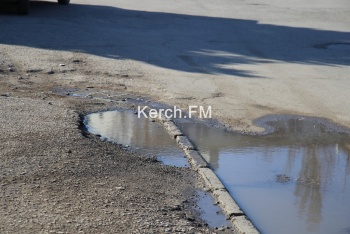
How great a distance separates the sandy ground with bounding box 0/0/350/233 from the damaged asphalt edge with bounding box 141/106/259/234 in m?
0.26

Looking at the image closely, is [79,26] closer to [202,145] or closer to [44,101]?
[44,101]

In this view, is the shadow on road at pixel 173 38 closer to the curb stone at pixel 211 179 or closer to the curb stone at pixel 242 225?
the curb stone at pixel 211 179

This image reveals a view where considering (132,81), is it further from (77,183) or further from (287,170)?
(77,183)

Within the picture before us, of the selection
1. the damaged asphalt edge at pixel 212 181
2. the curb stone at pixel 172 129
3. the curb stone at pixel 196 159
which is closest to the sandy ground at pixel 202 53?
the curb stone at pixel 172 129

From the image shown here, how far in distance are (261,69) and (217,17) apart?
317 inches

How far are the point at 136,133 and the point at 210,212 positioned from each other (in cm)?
285

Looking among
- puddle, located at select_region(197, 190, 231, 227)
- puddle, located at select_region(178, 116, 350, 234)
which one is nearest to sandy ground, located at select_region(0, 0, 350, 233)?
puddle, located at select_region(197, 190, 231, 227)

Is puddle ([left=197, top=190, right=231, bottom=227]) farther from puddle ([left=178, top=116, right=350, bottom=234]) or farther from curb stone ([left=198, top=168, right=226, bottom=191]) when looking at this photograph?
puddle ([left=178, top=116, right=350, bottom=234])

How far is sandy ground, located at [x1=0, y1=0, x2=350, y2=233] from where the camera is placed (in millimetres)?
6918

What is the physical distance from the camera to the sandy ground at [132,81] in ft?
22.7

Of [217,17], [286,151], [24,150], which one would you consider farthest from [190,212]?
[217,17]

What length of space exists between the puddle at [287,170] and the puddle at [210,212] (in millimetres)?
341

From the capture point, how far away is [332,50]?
682 inches

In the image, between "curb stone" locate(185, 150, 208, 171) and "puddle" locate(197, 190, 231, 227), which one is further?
"curb stone" locate(185, 150, 208, 171)
